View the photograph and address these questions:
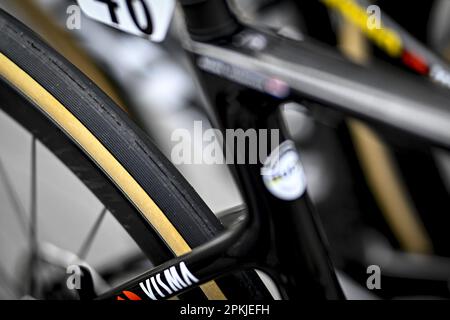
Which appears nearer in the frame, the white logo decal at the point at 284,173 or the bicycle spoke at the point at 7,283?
the white logo decal at the point at 284,173

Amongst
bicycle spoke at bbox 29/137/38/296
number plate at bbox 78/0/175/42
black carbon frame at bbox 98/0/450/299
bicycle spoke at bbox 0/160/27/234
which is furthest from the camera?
bicycle spoke at bbox 0/160/27/234

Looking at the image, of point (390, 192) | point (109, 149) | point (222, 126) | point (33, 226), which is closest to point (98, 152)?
point (109, 149)

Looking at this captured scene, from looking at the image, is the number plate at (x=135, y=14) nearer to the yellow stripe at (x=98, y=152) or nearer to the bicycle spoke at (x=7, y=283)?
the yellow stripe at (x=98, y=152)

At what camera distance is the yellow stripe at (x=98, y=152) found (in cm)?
54

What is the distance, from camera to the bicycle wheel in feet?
1.78

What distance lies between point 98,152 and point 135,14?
11 cm

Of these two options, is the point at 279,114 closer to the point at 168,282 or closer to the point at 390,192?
the point at 168,282

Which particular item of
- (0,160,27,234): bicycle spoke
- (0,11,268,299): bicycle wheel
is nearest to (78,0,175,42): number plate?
(0,11,268,299): bicycle wheel

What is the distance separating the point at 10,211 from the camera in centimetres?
89

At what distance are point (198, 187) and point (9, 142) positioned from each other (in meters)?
0.23

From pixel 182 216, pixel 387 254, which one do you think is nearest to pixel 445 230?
pixel 387 254

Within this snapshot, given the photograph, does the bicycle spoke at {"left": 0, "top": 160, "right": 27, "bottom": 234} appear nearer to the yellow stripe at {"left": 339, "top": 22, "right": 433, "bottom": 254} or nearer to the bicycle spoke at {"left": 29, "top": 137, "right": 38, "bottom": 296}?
the bicycle spoke at {"left": 29, "top": 137, "right": 38, "bottom": 296}

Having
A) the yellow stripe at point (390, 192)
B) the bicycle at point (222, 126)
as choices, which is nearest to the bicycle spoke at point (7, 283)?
the bicycle at point (222, 126)

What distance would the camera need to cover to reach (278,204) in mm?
458
